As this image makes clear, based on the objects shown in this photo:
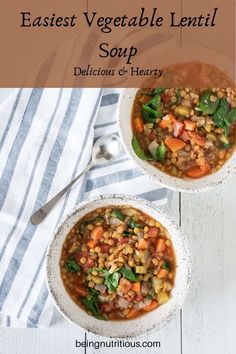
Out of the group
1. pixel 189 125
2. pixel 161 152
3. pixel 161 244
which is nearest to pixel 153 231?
pixel 161 244

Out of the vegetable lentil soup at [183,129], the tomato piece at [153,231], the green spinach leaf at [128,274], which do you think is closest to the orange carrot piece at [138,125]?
the vegetable lentil soup at [183,129]

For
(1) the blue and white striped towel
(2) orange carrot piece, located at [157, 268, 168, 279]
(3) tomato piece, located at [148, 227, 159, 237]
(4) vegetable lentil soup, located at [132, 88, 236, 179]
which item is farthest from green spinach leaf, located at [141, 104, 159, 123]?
(2) orange carrot piece, located at [157, 268, 168, 279]

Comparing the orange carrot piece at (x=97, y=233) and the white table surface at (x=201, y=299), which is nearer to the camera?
the orange carrot piece at (x=97, y=233)

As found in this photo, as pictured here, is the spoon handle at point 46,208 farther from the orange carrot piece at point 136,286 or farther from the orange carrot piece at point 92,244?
the orange carrot piece at point 136,286

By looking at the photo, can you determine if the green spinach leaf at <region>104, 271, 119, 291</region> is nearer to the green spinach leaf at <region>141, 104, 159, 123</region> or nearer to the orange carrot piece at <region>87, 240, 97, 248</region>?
the orange carrot piece at <region>87, 240, 97, 248</region>

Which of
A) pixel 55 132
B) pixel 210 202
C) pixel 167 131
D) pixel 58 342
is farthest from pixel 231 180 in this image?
pixel 58 342

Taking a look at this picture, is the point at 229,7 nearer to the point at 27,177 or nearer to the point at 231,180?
the point at 231,180
